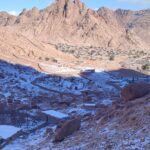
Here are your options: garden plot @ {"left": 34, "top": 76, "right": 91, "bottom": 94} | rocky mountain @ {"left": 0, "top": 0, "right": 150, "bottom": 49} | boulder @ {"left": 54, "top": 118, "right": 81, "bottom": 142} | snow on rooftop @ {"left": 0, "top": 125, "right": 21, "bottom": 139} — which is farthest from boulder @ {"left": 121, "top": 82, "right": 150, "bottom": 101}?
rocky mountain @ {"left": 0, "top": 0, "right": 150, "bottom": 49}

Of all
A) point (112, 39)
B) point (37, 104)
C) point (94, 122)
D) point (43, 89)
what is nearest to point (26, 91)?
point (43, 89)

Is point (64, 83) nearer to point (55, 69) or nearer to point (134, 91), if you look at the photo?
point (55, 69)

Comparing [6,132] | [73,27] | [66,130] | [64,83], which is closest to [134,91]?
[66,130]

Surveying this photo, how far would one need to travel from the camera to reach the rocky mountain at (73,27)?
147 metres

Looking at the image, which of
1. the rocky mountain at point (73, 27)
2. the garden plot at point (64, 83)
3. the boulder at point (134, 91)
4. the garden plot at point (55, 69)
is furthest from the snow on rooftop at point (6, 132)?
the rocky mountain at point (73, 27)

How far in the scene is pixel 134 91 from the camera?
22.2 m

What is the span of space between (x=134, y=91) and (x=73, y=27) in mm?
132373

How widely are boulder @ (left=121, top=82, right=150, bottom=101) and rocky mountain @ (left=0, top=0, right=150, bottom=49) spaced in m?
121

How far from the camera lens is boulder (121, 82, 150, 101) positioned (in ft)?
72.8

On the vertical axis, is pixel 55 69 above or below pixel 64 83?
above

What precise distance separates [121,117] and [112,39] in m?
131

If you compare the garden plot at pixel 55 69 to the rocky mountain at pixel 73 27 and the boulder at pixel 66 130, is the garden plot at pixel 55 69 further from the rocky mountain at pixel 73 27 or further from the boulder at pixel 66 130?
the rocky mountain at pixel 73 27

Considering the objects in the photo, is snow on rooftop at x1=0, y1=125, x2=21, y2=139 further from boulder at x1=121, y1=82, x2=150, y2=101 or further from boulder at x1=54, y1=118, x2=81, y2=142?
boulder at x1=121, y1=82, x2=150, y2=101

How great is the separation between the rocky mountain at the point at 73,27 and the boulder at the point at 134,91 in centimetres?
12136
